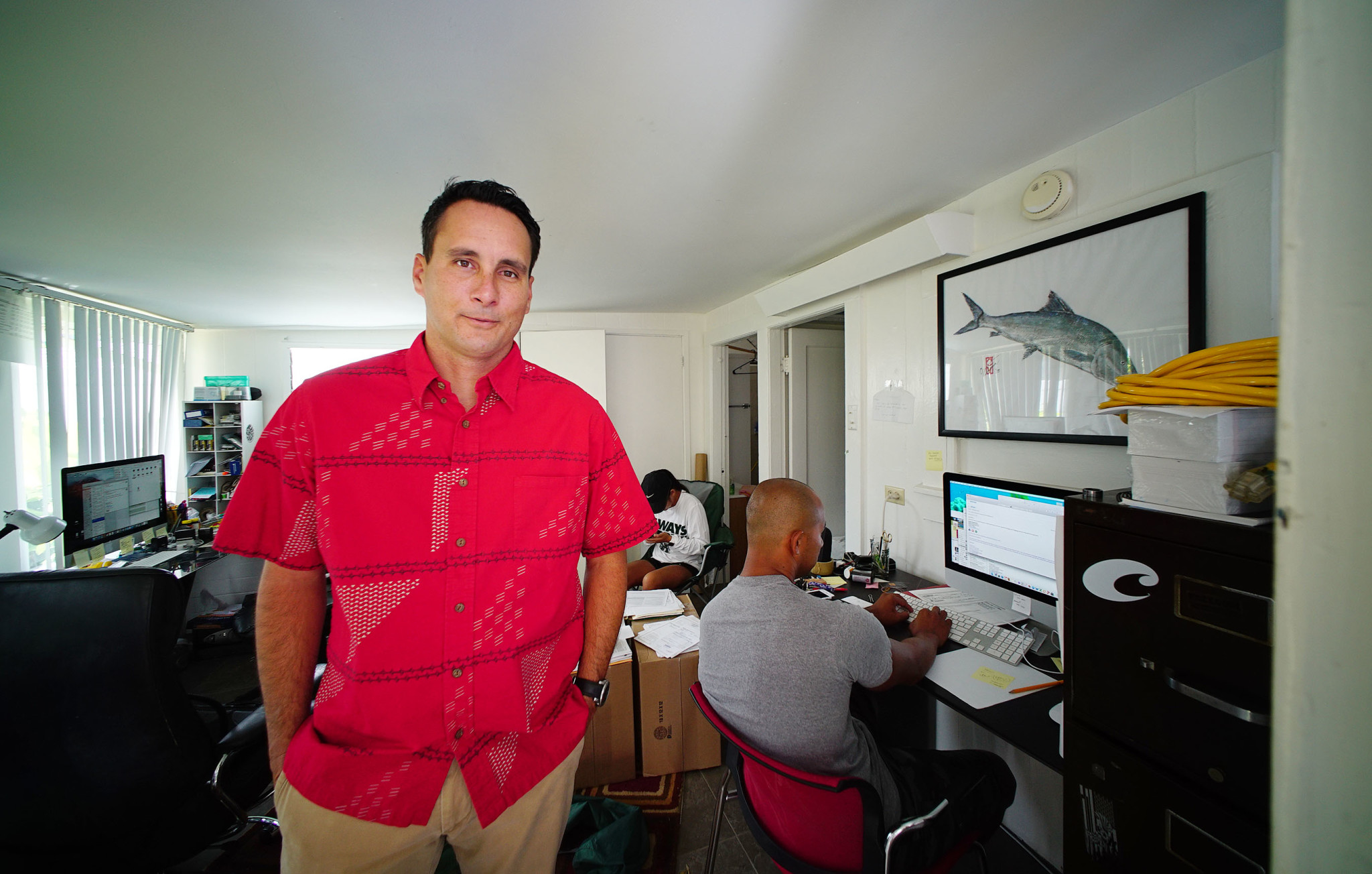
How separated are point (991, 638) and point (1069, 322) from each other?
1.12 metres

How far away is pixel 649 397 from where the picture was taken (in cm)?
483

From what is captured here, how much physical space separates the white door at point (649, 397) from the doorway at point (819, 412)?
55.5 inches

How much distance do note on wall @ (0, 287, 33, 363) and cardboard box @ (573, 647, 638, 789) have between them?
14.8 ft

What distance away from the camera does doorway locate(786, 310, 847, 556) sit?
3.74 metres

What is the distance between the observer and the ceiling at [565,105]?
1139mm

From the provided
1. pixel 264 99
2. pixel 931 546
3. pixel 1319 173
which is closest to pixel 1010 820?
pixel 931 546

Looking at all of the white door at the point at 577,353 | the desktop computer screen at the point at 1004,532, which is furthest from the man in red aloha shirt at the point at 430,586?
the white door at the point at 577,353

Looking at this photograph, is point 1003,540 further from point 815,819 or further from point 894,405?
point 815,819

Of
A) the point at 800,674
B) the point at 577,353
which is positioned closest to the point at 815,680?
the point at 800,674

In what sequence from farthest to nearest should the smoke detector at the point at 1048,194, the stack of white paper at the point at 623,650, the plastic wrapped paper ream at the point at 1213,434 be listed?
the stack of white paper at the point at 623,650, the smoke detector at the point at 1048,194, the plastic wrapped paper ream at the point at 1213,434

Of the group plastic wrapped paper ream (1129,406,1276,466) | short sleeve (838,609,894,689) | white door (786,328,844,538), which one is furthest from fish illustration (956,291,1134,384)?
white door (786,328,844,538)

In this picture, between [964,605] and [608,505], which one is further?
[964,605]

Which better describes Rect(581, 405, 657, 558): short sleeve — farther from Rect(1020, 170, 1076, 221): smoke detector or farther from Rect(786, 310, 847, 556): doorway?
Rect(786, 310, 847, 556): doorway

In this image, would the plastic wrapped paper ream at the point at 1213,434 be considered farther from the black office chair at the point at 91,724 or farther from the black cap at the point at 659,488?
the black cap at the point at 659,488
